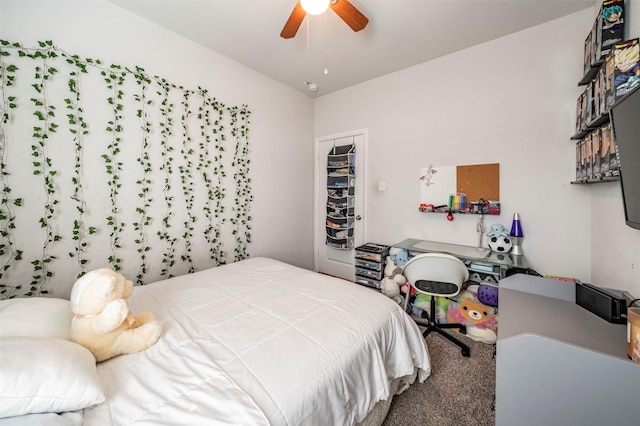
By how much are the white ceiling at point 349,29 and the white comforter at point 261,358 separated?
224 centimetres

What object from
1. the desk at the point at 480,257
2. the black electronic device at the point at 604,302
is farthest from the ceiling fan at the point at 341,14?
the black electronic device at the point at 604,302

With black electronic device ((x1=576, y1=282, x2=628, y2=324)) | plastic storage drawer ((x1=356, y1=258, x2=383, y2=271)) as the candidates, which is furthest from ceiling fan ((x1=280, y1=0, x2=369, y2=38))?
plastic storage drawer ((x1=356, y1=258, x2=383, y2=271))

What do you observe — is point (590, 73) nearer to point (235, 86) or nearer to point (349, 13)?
point (349, 13)

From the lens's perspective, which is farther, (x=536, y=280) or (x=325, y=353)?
(x=536, y=280)

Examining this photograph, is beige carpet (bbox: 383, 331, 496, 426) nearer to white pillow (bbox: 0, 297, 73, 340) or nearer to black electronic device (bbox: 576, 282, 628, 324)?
black electronic device (bbox: 576, 282, 628, 324)

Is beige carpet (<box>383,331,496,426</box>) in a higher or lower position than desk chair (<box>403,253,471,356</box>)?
lower

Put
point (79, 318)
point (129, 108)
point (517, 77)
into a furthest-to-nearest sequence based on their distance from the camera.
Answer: point (517, 77), point (129, 108), point (79, 318)

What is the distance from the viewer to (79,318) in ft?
3.25

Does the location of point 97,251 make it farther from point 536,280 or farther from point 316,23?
point 536,280

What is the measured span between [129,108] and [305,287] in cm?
212

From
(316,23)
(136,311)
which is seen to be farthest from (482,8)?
(136,311)

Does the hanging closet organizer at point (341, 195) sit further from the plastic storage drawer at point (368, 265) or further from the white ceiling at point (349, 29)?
the white ceiling at point (349, 29)

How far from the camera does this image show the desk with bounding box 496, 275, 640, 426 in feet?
2.43

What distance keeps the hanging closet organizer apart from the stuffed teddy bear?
101 inches
